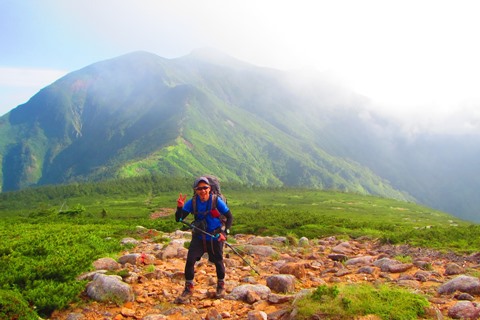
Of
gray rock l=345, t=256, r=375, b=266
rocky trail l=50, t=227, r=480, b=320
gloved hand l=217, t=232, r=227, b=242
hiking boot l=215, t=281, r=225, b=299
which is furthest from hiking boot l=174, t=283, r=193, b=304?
gray rock l=345, t=256, r=375, b=266

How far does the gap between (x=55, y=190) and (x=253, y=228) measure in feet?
537

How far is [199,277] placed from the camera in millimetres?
14008

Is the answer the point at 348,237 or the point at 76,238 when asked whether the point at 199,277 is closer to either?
the point at 76,238

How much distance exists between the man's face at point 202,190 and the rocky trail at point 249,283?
10.3ft

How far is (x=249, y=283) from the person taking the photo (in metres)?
13.0

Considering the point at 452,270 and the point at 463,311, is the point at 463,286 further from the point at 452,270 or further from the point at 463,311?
the point at 452,270

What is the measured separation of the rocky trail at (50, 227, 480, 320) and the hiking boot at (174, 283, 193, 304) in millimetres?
145

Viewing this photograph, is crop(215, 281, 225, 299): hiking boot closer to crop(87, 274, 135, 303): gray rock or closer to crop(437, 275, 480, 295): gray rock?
crop(87, 274, 135, 303): gray rock

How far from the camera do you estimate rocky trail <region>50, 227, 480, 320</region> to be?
32.2ft

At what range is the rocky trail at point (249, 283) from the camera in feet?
32.2

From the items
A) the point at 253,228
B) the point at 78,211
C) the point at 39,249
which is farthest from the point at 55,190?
the point at 39,249

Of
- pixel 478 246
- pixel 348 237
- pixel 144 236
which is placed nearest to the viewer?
pixel 478 246

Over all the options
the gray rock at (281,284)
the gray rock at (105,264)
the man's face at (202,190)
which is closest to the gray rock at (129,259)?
the gray rock at (105,264)

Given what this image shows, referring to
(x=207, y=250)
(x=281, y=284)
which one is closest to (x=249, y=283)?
(x=281, y=284)
